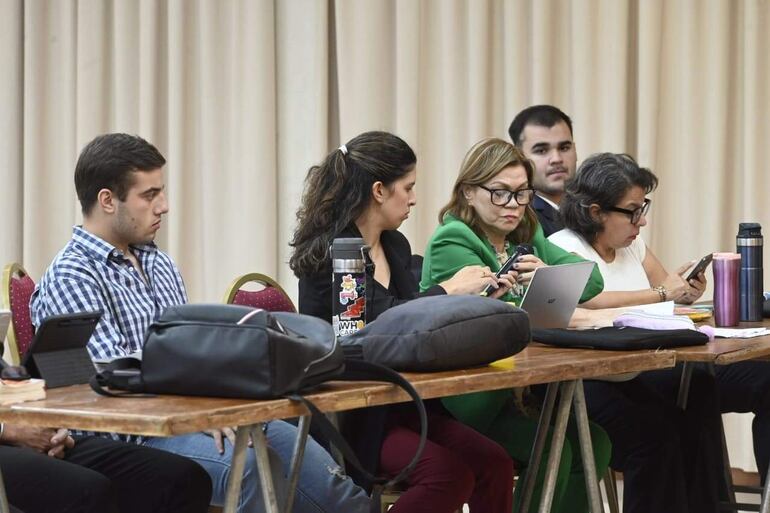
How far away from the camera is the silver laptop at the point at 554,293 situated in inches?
94.0

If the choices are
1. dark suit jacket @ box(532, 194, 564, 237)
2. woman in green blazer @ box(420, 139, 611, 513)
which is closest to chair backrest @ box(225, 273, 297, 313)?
woman in green blazer @ box(420, 139, 611, 513)

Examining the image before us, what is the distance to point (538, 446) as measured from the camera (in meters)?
2.43

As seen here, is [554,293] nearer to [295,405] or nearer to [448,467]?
[448,467]

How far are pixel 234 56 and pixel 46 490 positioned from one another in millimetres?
2466

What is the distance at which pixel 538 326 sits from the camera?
2.54 meters

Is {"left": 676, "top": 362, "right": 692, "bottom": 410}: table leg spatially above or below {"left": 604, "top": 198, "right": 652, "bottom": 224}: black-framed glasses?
below

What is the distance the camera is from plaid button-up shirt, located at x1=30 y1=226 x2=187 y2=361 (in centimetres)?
235

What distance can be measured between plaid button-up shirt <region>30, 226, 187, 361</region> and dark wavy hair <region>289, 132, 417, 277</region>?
34 centimetres

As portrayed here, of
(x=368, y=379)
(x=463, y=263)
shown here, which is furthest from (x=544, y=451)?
(x=368, y=379)

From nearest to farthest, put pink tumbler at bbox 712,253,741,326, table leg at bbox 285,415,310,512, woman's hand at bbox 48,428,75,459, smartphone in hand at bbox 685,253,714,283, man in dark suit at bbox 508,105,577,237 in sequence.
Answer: table leg at bbox 285,415,310,512 < woman's hand at bbox 48,428,75,459 < pink tumbler at bbox 712,253,741,326 < smartphone in hand at bbox 685,253,714,283 < man in dark suit at bbox 508,105,577,237

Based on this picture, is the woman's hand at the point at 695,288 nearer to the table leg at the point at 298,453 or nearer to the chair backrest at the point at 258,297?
the chair backrest at the point at 258,297

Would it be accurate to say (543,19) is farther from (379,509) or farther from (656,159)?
(379,509)

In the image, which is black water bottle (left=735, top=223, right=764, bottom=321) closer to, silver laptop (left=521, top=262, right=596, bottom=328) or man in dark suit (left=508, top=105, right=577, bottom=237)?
silver laptop (left=521, top=262, right=596, bottom=328)

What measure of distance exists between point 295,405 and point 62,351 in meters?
0.44
